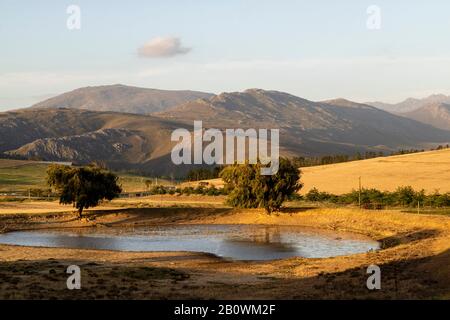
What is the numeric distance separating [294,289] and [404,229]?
32.6m

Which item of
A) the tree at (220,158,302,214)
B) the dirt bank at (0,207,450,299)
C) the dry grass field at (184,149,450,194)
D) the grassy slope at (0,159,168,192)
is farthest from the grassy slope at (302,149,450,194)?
the dirt bank at (0,207,450,299)

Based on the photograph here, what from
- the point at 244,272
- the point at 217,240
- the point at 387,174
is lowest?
the point at 217,240

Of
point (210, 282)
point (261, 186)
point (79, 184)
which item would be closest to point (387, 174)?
point (261, 186)

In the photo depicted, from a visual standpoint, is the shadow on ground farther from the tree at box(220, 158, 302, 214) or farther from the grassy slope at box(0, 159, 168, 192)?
the grassy slope at box(0, 159, 168, 192)

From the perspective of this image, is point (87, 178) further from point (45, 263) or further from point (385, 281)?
point (385, 281)

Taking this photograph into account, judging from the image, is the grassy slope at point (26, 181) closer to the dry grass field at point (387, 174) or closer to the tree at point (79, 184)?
the dry grass field at point (387, 174)

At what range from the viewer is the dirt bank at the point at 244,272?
34.3 meters

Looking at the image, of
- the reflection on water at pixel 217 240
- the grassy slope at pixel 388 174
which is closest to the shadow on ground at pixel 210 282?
the reflection on water at pixel 217 240

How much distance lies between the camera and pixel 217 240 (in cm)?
6512

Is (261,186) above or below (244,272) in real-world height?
above

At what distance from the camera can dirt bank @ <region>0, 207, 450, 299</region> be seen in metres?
34.3

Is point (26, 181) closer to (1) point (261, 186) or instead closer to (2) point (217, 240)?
(1) point (261, 186)

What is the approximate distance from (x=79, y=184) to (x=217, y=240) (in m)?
24.2

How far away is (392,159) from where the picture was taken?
15938 centimetres
